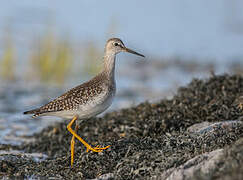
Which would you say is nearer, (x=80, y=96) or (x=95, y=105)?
(x=95, y=105)

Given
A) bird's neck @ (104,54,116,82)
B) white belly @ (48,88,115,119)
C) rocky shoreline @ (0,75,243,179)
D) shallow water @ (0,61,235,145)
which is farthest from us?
shallow water @ (0,61,235,145)

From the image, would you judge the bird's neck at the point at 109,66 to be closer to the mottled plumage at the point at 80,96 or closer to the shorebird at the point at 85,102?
the shorebird at the point at 85,102

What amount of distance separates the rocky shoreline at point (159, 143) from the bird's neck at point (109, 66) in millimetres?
971

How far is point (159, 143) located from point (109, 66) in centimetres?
157

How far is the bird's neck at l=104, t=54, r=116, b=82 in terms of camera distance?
6.43m

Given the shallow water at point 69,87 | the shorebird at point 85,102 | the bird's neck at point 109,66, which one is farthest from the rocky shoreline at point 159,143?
the bird's neck at point 109,66

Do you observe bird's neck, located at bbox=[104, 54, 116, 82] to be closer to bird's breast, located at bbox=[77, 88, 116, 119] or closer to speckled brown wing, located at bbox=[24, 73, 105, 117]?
speckled brown wing, located at bbox=[24, 73, 105, 117]

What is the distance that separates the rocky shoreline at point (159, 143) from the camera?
4.36 metres

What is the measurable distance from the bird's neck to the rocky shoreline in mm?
971

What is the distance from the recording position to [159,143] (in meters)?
5.66

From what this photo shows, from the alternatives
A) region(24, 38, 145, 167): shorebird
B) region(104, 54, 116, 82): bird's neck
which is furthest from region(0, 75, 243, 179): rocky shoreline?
region(104, 54, 116, 82): bird's neck

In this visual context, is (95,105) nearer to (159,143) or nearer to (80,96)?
(80,96)

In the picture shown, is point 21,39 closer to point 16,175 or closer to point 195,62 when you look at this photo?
point 195,62

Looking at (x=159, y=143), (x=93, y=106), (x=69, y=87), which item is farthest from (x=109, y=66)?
(x=69, y=87)
